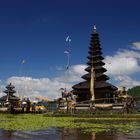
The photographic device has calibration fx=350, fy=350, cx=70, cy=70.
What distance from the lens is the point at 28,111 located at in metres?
79.4

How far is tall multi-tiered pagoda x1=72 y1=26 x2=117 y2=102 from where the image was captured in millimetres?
70750

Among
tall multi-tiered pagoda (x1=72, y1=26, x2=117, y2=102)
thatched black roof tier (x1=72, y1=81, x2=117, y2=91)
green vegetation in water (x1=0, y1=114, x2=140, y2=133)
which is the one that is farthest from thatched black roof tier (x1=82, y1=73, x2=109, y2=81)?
green vegetation in water (x1=0, y1=114, x2=140, y2=133)

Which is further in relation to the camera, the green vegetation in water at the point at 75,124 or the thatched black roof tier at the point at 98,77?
the thatched black roof tier at the point at 98,77

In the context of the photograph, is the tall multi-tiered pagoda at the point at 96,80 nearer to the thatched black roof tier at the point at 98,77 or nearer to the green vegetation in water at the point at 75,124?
the thatched black roof tier at the point at 98,77

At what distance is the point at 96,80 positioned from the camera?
239 ft

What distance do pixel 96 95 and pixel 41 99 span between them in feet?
120

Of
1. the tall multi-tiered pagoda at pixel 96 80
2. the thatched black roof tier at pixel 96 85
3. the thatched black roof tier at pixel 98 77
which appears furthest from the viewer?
the thatched black roof tier at pixel 98 77

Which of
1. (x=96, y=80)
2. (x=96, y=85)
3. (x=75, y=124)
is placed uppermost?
(x=96, y=80)

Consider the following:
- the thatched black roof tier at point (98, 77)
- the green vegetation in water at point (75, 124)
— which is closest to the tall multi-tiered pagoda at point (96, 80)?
the thatched black roof tier at point (98, 77)

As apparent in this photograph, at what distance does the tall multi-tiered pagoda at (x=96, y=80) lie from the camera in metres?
70.8

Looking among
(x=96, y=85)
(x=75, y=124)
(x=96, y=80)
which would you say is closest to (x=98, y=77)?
(x=96, y=80)

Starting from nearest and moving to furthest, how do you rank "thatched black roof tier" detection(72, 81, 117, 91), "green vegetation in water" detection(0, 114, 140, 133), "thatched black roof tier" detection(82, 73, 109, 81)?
1. "green vegetation in water" detection(0, 114, 140, 133)
2. "thatched black roof tier" detection(72, 81, 117, 91)
3. "thatched black roof tier" detection(82, 73, 109, 81)

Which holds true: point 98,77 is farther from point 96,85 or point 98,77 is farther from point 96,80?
point 96,85

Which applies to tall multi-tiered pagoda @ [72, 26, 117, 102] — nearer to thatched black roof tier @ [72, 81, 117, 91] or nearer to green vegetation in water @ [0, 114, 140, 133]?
thatched black roof tier @ [72, 81, 117, 91]
